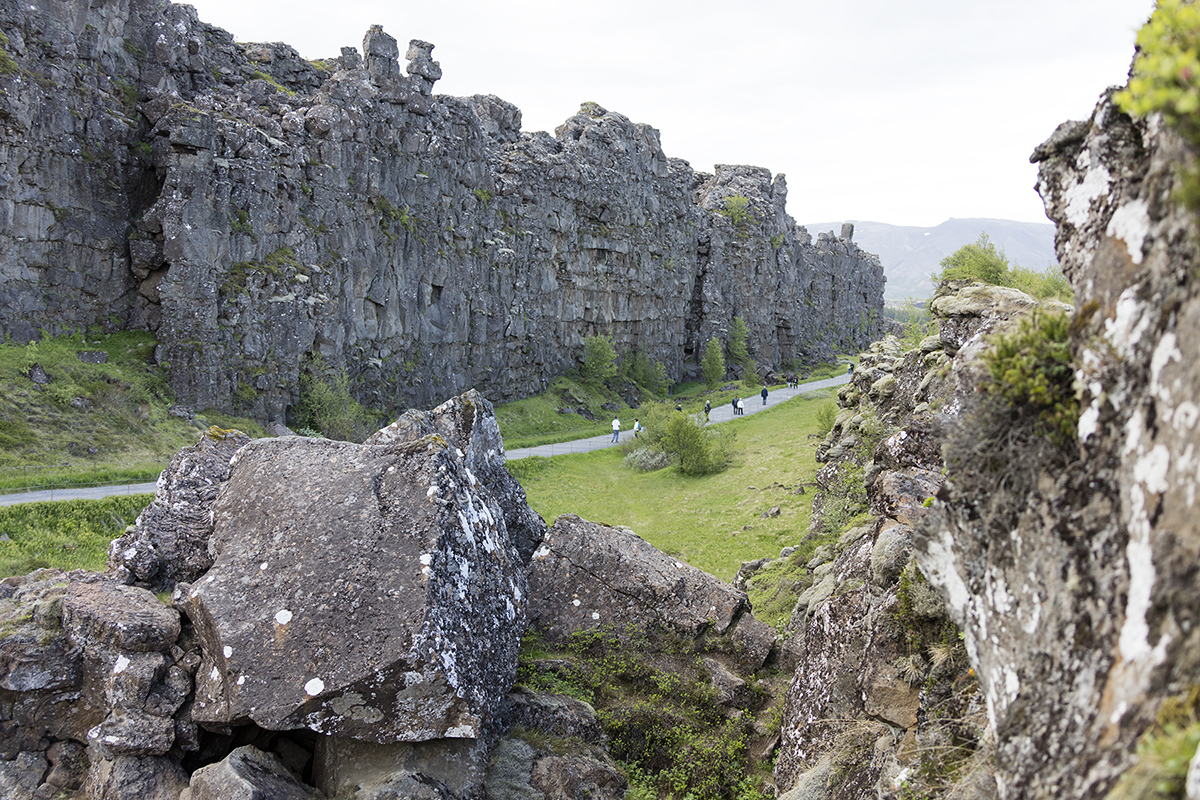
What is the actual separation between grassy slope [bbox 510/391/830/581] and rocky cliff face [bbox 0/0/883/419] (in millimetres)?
16109

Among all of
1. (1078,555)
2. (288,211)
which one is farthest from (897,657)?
(288,211)

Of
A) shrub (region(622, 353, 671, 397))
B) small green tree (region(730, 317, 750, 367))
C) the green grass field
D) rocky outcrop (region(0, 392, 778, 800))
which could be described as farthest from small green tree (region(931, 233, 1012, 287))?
small green tree (region(730, 317, 750, 367))

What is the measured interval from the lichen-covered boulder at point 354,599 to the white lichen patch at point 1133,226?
7580mm

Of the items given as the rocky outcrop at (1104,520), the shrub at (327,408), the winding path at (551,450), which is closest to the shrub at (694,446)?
the winding path at (551,450)

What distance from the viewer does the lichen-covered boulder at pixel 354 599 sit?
7656 mm

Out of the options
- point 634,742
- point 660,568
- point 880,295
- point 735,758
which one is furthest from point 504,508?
point 880,295

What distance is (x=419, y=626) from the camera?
7.94 meters

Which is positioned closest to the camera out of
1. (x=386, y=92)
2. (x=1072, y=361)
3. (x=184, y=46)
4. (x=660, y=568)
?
(x=1072, y=361)

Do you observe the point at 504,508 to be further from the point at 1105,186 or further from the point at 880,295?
the point at 880,295

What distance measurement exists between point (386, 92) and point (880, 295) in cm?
11175

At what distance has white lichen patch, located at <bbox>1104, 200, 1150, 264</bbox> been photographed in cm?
450

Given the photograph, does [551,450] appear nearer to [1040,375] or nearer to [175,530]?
[175,530]

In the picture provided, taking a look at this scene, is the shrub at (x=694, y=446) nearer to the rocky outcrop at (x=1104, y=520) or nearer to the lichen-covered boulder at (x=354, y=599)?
the lichen-covered boulder at (x=354, y=599)

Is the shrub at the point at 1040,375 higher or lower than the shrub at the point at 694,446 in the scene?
higher
